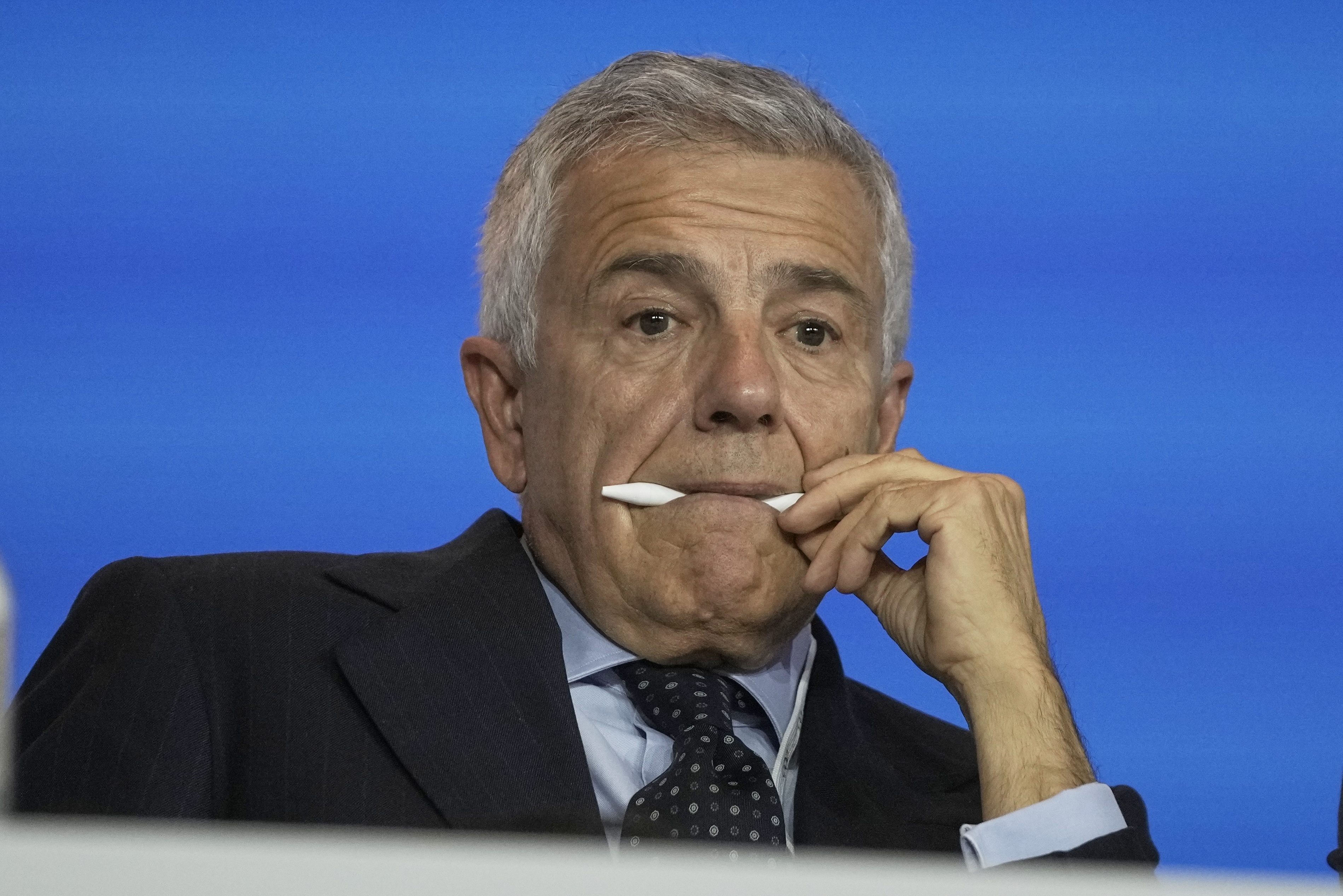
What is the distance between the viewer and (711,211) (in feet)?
6.52

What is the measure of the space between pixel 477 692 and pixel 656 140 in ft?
2.82

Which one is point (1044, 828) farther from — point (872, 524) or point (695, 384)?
point (695, 384)

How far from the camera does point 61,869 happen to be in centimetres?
47

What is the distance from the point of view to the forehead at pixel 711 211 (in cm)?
198

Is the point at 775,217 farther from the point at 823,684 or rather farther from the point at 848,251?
the point at 823,684

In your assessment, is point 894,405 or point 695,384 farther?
point 894,405

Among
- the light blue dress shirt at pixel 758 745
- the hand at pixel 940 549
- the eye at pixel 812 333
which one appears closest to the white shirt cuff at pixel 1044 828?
the light blue dress shirt at pixel 758 745

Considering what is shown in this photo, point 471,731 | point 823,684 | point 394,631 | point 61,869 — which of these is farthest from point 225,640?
point 61,869

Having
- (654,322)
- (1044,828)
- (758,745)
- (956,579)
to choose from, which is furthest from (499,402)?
(1044,828)

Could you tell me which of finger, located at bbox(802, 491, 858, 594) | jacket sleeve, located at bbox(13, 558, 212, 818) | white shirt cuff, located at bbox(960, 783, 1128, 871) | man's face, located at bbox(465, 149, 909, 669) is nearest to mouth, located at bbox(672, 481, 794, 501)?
man's face, located at bbox(465, 149, 909, 669)

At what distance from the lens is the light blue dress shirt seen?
1.61m

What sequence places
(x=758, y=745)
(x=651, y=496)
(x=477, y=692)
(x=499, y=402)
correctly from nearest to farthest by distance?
(x=477, y=692)
(x=651, y=496)
(x=758, y=745)
(x=499, y=402)

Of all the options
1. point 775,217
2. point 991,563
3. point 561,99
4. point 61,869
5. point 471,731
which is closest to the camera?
point 61,869

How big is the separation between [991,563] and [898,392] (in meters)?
0.49
